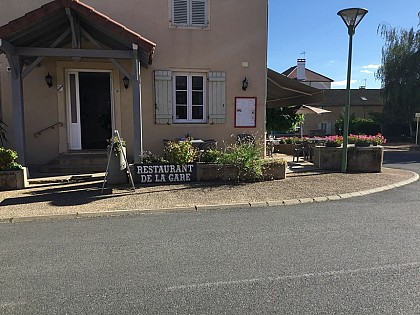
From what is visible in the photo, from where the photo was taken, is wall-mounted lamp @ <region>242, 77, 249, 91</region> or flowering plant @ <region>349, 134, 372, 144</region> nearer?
flowering plant @ <region>349, 134, 372, 144</region>

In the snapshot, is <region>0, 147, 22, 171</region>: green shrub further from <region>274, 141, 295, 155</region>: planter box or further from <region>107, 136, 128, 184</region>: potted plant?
<region>274, 141, 295, 155</region>: planter box

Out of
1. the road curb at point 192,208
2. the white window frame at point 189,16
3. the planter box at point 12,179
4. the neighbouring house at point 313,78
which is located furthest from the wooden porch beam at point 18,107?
the neighbouring house at point 313,78

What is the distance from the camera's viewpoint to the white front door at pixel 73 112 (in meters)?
10.8

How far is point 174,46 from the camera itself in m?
11.0

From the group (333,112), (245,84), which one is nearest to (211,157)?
(245,84)

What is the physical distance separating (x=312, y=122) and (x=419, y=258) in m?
43.0

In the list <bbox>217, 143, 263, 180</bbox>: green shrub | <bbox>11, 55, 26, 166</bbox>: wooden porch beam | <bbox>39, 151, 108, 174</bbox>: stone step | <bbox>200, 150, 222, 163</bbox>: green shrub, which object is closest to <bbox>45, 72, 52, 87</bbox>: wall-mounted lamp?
<bbox>11, 55, 26, 166</bbox>: wooden porch beam

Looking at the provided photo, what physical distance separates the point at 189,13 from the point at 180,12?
28 centimetres

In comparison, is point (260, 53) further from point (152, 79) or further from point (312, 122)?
point (312, 122)

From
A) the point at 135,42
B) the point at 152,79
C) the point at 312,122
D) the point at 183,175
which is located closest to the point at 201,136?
the point at 152,79

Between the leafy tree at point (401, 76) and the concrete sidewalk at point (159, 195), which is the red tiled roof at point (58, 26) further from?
the leafy tree at point (401, 76)

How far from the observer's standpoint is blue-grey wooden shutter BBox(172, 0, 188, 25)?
35.9 ft

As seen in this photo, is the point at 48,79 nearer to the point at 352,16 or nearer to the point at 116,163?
the point at 116,163

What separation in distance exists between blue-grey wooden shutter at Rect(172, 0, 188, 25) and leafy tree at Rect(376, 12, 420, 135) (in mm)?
25668
